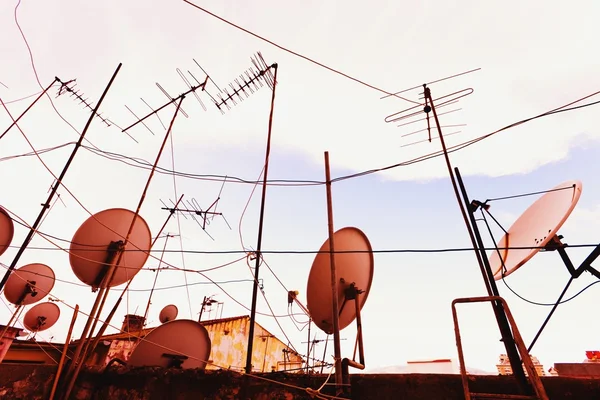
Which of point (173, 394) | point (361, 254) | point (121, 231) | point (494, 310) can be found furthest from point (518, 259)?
point (121, 231)

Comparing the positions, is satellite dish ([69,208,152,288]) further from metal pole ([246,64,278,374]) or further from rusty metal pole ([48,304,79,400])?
metal pole ([246,64,278,374])

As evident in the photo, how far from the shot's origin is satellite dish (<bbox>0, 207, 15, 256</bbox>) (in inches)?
213

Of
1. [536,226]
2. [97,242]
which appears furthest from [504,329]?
[97,242]

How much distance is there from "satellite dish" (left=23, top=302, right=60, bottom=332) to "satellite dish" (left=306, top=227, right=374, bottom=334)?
12036mm

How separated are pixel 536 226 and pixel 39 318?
1502cm

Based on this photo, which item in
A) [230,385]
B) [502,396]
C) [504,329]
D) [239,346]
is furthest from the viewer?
[239,346]

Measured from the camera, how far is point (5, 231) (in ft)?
17.8

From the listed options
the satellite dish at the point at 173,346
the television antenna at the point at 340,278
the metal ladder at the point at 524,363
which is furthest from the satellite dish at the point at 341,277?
the satellite dish at the point at 173,346

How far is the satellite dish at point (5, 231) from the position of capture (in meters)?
5.40

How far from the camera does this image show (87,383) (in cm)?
367

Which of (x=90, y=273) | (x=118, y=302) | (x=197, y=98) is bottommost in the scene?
(x=118, y=302)

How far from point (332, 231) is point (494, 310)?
1.99 m

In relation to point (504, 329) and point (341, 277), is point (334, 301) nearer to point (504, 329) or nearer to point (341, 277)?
point (341, 277)

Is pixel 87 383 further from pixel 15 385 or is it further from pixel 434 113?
pixel 434 113
